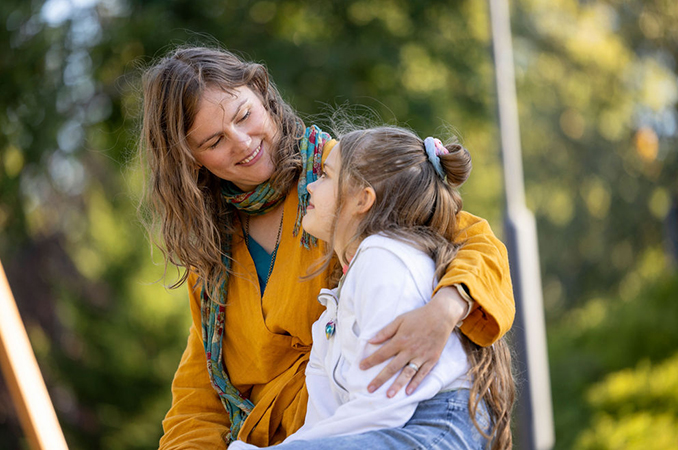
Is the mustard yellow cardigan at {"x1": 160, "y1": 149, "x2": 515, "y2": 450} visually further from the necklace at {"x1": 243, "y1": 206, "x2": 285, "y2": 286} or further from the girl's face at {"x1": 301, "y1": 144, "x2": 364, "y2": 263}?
the girl's face at {"x1": 301, "y1": 144, "x2": 364, "y2": 263}

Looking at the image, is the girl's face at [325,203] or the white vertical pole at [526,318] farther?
the white vertical pole at [526,318]

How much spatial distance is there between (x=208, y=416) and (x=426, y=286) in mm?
912

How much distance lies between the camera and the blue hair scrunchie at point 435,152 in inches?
74.6

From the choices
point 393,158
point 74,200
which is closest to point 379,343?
point 393,158

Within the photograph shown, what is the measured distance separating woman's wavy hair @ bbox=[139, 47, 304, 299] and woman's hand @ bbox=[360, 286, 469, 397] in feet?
2.25

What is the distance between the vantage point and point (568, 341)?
28.2 feet

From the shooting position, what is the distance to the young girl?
1600 mm

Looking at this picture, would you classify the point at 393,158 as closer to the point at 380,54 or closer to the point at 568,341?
the point at 380,54

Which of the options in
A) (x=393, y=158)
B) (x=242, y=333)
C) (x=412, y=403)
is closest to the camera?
(x=412, y=403)

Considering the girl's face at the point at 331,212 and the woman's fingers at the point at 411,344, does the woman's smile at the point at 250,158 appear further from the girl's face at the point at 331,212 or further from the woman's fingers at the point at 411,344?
the woman's fingers at the point at 411,344

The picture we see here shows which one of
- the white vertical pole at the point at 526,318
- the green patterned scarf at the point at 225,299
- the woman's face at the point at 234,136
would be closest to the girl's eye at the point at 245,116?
the woman's face at the point at 234,136

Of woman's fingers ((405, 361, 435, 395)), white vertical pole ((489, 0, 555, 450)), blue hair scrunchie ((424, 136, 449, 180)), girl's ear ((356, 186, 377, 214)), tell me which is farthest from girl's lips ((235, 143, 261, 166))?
white vertical pole ((489, 0, 555, 450))

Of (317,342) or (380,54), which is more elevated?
(380,54)

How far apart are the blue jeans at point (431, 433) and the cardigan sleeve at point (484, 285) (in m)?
0.15
